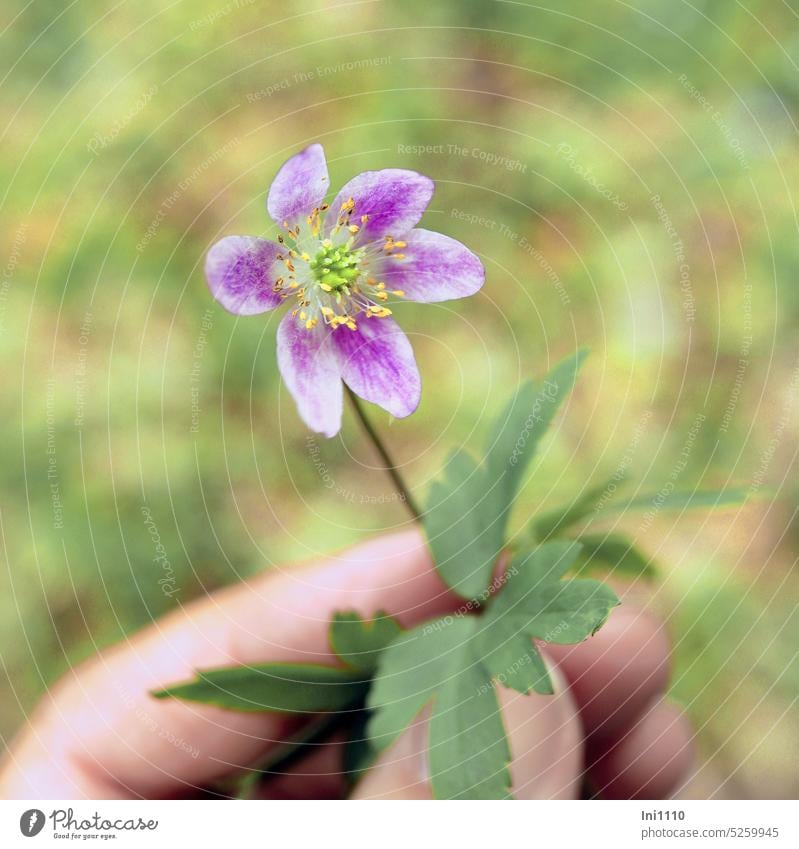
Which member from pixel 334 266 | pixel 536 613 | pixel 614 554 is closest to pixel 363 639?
pixel 536 613

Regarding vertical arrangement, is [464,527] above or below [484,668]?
above

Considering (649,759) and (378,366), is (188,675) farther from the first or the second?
(649,759)

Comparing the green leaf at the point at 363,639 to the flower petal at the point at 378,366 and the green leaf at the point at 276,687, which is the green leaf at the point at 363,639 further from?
the flower petal at the point at 378,366

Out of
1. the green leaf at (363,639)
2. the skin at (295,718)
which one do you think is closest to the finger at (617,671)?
the skin at (295,718)

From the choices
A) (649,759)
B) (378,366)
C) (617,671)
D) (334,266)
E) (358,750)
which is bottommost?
(649,759)

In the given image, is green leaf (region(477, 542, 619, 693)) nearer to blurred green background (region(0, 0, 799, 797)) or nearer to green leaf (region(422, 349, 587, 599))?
green leaf (region(422, 349, 587, 599))

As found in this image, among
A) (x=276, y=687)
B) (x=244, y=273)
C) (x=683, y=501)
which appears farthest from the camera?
(x=683, y=501)

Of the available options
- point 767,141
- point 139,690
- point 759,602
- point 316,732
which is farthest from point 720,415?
point 139,690
